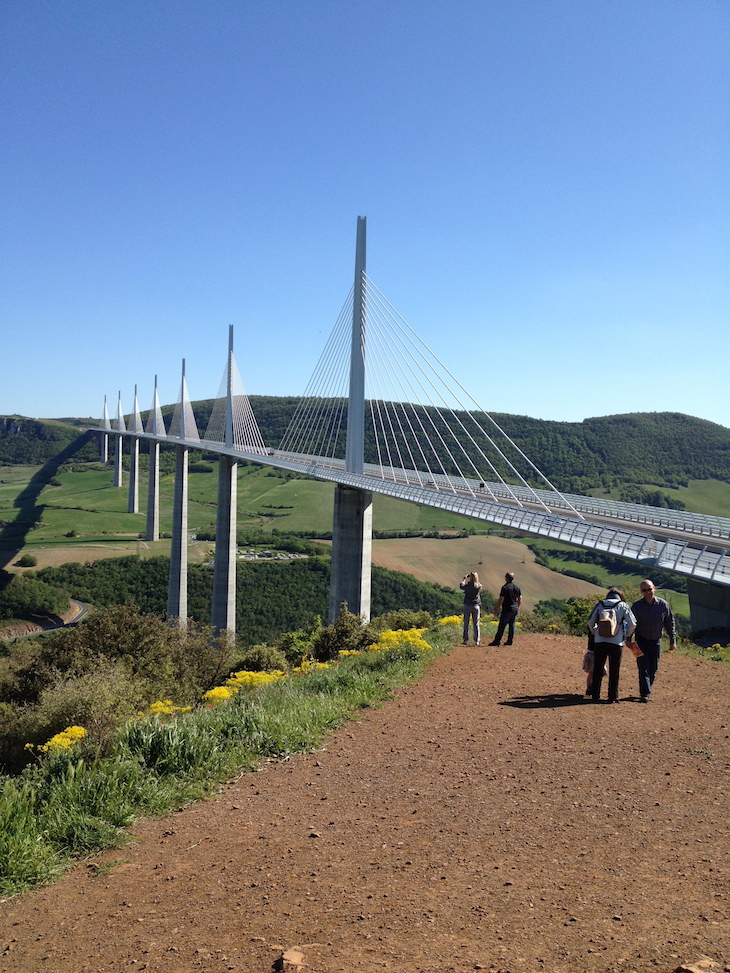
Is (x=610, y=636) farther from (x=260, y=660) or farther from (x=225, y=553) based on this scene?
(x=225, y=553)

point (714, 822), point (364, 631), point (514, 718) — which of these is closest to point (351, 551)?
point (364, 631)

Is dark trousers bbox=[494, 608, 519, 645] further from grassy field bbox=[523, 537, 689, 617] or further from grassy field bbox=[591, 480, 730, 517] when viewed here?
grassy field bbox=[591, 480, 730, 517]

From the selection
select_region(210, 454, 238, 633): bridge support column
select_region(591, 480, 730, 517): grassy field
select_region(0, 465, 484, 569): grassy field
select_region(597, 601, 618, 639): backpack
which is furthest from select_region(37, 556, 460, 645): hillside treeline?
select_region(597, 601, 618, 639): backpack

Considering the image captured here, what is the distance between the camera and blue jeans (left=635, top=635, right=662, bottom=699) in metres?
7.70

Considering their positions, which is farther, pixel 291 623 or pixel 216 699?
pixel 291 623

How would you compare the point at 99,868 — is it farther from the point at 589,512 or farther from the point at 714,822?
the point at 589,512

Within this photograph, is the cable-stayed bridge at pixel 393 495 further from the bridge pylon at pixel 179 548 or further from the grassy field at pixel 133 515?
the grassy field at pixel 133 515

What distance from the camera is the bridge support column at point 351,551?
92.7ft

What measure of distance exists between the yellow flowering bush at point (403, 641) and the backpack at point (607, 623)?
316 cm

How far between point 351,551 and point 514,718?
21.9 m

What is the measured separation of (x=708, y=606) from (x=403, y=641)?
8.23 meters

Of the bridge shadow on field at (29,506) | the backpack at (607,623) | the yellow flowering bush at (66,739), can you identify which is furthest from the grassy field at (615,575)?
the bridge shadow on field at (29,506)

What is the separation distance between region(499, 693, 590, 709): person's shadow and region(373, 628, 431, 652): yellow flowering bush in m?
2.39

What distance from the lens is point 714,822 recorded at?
4.48 metres
